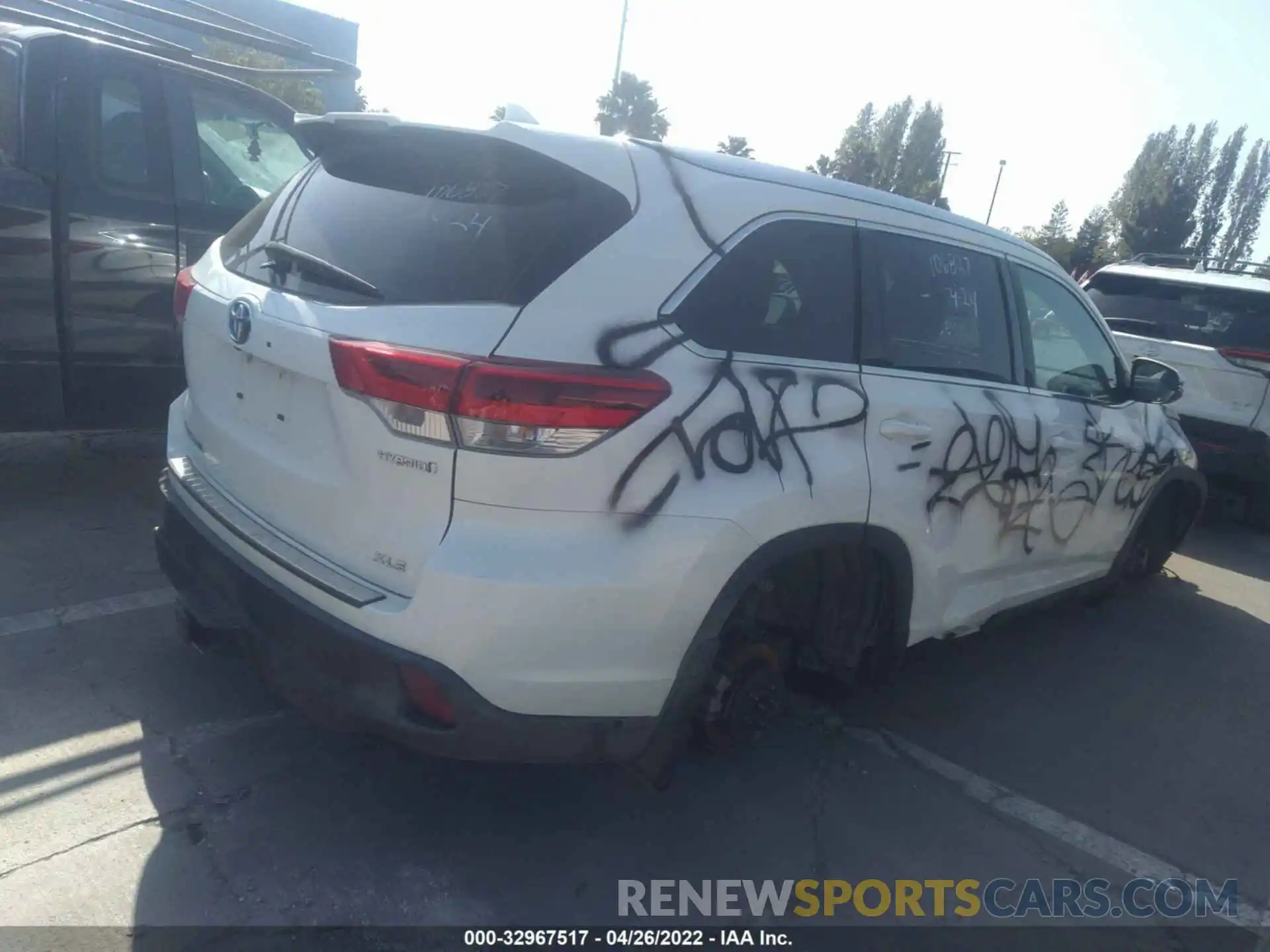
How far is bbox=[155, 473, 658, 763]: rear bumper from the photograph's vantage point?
2324 mm

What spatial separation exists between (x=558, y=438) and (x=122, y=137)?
11.8 ft

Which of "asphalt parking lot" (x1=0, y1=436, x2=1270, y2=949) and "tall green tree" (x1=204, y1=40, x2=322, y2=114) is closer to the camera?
"asphalt parking lot" (x1=0, y1=436, x2=1270, y2=949)

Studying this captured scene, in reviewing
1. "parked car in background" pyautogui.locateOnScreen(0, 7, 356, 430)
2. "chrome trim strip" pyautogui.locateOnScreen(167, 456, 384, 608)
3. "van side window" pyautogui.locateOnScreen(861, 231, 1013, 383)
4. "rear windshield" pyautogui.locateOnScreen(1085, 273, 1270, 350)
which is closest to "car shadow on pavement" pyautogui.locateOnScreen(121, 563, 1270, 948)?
"chrome trim strip" pyautogui.locateOnScreen(167, 456, 384, 608)

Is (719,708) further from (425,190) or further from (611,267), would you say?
(425,190)

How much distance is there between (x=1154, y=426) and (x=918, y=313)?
7.41 ft

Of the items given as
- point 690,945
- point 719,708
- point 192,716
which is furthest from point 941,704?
→ point 192,716

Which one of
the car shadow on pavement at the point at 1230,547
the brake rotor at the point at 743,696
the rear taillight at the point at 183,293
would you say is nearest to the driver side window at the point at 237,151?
the rear taillight at the point at 183,293

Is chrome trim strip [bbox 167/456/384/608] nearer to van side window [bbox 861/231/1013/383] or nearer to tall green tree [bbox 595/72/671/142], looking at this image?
van side window [bbox 861/231/1013/383]

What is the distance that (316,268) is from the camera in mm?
2609

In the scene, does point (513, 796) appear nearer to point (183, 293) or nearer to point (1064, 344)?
point (183, 293)

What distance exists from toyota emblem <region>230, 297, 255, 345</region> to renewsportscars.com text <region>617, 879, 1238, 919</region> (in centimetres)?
182

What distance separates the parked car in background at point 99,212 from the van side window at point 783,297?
2.38 metres

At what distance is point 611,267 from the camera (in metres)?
2.40

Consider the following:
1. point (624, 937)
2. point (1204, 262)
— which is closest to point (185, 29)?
point (624, 937)
